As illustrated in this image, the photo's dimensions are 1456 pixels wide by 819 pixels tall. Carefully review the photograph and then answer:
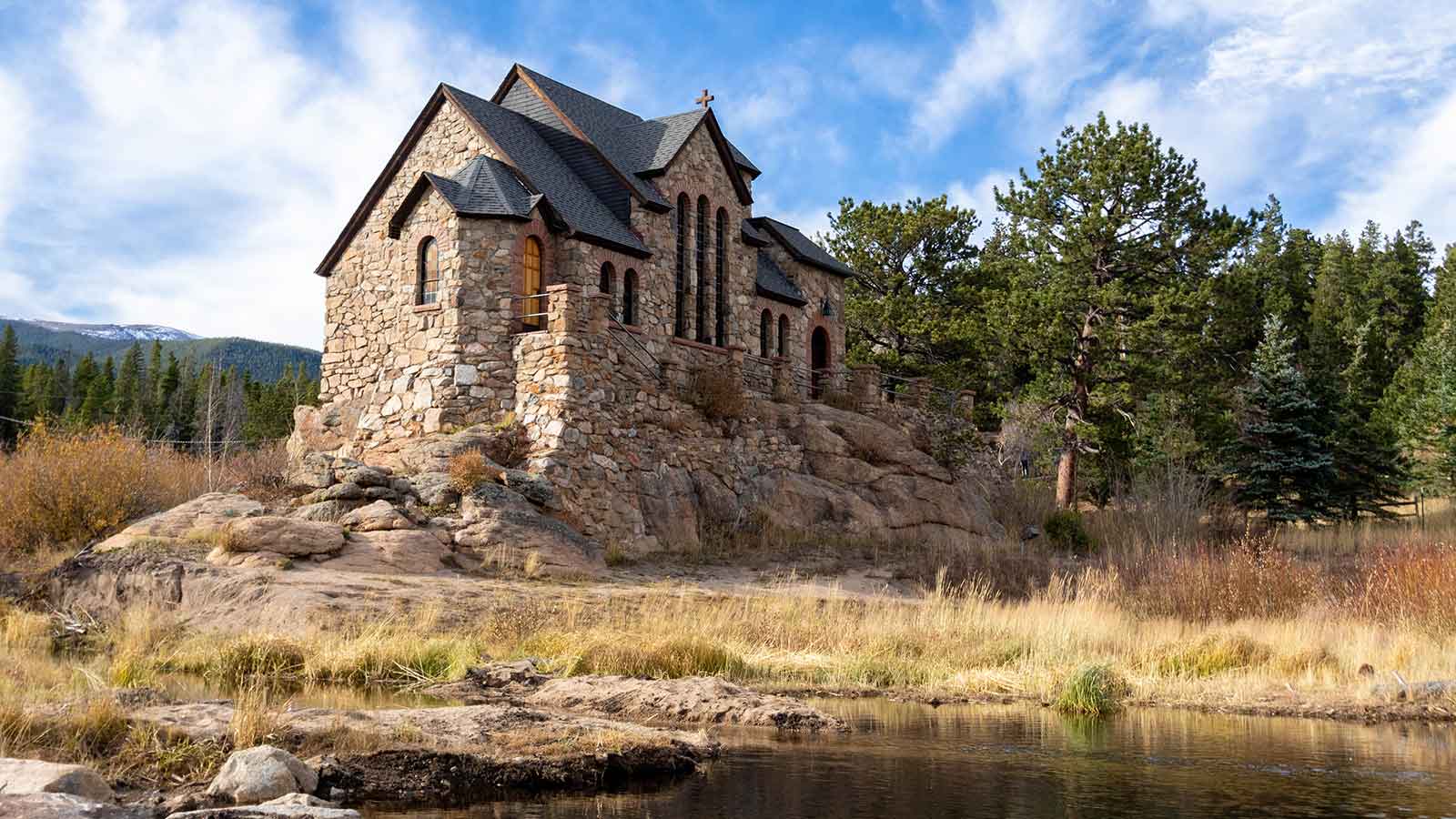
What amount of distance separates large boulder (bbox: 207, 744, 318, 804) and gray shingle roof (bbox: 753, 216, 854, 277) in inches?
1319

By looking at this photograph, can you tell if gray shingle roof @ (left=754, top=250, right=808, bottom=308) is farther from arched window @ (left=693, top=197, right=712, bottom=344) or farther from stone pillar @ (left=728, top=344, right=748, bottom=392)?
stone pillar @ (left=728, top=344, right=748, bottom=392)

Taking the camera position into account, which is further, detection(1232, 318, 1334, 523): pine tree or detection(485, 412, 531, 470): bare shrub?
detection(1232, 318, 1334, 523): pine tree

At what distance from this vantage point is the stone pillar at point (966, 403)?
4047cm

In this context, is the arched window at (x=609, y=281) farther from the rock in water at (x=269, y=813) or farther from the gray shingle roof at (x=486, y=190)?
the rock in water at (x=269, y=813)

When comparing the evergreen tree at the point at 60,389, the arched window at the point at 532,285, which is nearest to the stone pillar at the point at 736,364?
the arched window at the point at 532,285

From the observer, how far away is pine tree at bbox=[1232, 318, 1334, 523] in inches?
1554

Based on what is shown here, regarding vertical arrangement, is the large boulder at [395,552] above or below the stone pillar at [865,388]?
below

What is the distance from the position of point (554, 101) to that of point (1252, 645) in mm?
25767

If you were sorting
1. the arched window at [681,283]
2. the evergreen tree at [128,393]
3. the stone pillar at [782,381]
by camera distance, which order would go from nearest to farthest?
the arched window at [681,283], the stone pillar at [782,381], the evergreen tree at [128,393]

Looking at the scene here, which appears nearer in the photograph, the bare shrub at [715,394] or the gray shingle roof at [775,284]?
the bare shrub at [715,394]

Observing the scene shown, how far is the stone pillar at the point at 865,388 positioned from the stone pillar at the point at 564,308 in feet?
40.8

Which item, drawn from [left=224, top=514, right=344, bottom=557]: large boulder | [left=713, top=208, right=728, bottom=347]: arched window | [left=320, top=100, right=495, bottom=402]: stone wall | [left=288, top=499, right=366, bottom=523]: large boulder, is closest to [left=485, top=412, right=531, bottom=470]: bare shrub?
[left=288, top=499, right=366, bottom=523]: large boulder

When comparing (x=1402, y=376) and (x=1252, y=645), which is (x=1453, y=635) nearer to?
(x=1252, y=645)

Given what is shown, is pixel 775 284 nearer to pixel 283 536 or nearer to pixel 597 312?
pixel 597 312
